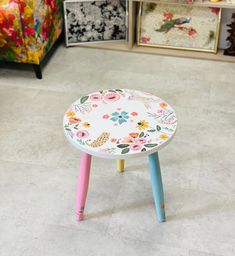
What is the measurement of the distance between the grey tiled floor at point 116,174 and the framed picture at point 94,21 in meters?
0.30

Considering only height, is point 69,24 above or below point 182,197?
above

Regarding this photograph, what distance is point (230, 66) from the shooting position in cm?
301

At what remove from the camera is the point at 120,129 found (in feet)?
5.80

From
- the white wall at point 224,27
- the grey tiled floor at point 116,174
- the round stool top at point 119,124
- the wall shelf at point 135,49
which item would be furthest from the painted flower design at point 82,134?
the white wall at point 224,27

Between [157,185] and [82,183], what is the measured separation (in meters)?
→ 0.30

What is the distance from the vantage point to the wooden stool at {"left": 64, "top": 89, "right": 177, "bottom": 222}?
169 cm

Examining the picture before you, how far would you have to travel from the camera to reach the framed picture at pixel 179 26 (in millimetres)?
3021

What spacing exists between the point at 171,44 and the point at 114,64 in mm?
438

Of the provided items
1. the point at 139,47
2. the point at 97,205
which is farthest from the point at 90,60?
the point at 97,205

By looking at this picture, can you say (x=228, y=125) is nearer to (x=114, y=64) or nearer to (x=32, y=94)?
(x=114, y=64)

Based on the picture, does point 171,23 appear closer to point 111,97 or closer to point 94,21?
point 94,21

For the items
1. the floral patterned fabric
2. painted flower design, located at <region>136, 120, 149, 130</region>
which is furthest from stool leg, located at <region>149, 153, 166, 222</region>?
the floral patterned fabric

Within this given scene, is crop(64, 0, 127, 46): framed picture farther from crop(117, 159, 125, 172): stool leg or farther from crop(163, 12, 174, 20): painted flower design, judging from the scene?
crop(117, 159, 125, 172): stool leg

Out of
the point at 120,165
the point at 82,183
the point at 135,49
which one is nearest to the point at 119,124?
the point at 82,183
